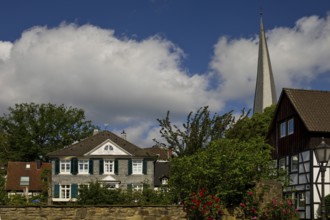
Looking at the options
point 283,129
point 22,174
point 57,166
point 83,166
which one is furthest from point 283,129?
point 22,174

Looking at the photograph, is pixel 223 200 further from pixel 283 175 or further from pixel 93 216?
pixel 283 175

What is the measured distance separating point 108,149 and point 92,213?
39.2 meters

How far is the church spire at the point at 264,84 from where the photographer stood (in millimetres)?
87750

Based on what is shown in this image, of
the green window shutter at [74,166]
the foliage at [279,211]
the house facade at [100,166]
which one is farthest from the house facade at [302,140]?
the green window shutter at [74,166]

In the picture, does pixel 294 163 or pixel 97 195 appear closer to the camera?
pixel 97 195

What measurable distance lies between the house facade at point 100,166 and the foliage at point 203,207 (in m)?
37.7

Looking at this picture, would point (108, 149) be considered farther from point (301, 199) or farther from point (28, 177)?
point (301, 199)

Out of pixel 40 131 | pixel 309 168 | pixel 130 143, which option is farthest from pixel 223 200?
pixel 40 131

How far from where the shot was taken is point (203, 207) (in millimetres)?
16844

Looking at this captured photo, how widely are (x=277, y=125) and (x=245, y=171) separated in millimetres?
19433

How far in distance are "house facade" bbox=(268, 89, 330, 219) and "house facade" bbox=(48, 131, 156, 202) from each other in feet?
68.4

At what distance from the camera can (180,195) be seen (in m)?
20.3

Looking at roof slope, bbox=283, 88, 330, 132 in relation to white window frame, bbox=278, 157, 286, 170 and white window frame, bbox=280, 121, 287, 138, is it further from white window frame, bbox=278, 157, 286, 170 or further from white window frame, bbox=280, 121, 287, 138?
white window frame, bbox=278, 157, 286, 170

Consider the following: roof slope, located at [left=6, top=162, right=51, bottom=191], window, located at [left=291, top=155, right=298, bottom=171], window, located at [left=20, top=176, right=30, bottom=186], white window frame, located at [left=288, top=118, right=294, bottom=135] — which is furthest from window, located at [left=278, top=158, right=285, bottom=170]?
window, located at [left=20, top=176, right=30, bottom=186]
